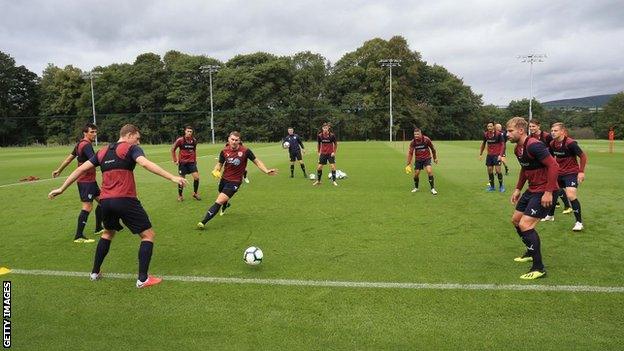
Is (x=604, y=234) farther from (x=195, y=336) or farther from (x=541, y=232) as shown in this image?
(x=195, y=336)

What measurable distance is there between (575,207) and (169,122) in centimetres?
7377

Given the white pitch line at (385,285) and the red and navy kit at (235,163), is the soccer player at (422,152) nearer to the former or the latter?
the red and navy kit at (235,163)

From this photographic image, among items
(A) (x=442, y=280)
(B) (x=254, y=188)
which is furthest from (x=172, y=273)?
Answer: (B) (x=254, y=188)

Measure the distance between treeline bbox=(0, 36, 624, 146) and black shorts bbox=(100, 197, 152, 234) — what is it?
219ft

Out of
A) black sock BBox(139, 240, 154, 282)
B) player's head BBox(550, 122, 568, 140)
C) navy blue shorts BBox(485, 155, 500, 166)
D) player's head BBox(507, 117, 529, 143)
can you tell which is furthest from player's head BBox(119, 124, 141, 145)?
navy blue shorts BBox(485, 155, 500, 166)

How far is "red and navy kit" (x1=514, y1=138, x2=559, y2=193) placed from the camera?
5828 mm

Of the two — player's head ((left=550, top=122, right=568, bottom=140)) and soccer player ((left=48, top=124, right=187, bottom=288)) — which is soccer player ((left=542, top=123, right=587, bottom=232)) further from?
soccer player ((left=48, top=124, right=187, bottom=288))

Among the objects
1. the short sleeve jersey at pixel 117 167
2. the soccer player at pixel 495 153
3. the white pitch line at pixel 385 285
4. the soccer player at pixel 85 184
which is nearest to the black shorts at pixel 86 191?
the soccer player at pixel 85 184

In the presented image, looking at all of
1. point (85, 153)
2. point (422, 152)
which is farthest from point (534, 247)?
point (422, 152)

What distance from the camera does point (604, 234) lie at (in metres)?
8.43

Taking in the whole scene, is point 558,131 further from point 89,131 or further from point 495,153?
point 89,131

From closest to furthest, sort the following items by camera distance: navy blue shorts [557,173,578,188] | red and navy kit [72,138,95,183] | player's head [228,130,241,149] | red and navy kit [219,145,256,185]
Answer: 1. red and navy kit [72,138,95,183]
2. navy blue shorts [557,173,578,188]
3. player's head [228,130,241,149]
4. red and navy kit [219,145,256,185]

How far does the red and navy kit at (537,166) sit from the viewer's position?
19.1ft

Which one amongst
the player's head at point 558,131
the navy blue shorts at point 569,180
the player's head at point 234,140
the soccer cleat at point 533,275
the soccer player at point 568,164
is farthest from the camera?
the player's head at point 234,140
